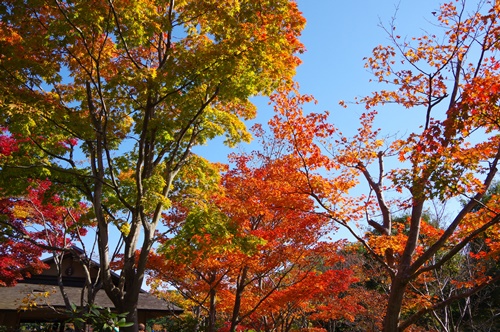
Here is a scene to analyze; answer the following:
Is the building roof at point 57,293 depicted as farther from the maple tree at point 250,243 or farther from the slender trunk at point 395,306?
the slender trunk at point 395,306

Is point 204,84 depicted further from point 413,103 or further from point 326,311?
point 326,311

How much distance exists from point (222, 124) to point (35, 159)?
4534mm

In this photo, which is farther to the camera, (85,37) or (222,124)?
(222,124)

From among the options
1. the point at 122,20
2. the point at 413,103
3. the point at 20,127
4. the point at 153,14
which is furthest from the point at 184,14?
the point at 413,103

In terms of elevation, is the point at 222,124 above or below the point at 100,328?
above

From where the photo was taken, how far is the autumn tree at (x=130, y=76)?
22.8ft

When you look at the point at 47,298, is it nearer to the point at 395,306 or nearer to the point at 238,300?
the point at 238,300

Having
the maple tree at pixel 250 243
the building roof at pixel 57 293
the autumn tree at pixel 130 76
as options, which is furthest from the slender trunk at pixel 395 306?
the building roof at pixel 57 293

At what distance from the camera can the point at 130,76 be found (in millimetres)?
7359

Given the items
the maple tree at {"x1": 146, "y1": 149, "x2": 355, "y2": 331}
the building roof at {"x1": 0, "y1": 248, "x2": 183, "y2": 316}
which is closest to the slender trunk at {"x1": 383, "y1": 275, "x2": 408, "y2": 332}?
the maple tree at {"x1": 146, "y1": 149, "x2": 355, "y2": 331}

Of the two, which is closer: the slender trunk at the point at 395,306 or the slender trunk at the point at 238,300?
the slender trunk at the point at 395,306

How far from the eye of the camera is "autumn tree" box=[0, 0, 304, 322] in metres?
6.96

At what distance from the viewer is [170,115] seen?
8344 millimetres

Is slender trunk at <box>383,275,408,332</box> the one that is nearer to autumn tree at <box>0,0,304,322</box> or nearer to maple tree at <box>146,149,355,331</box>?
maple tree at <box>146,149,355,331</box>
